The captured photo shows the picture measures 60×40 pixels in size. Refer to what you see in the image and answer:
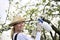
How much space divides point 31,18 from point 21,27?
164 mm

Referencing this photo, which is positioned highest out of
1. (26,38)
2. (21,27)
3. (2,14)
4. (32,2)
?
(32,2)

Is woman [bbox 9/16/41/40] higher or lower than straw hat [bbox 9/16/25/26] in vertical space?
lower

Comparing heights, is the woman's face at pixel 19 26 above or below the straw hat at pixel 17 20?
below

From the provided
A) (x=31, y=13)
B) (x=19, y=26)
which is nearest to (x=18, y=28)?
(x=19, y=26)

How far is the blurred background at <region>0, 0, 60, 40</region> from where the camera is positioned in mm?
1850

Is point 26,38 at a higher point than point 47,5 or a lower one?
lower

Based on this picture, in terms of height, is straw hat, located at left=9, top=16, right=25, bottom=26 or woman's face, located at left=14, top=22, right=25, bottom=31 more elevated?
straw hat, located at left=9, top=16, right=25, bottom=26

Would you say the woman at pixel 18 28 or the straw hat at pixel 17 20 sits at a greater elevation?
the straw hat at pixel 17 20

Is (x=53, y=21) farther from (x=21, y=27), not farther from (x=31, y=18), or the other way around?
(x=21, y=27)

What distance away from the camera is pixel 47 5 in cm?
189

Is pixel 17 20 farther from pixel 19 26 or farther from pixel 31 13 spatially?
pixel 31 13

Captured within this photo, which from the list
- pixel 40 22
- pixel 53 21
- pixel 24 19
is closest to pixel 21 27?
pixel 24 19

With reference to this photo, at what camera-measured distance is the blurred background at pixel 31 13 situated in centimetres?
185

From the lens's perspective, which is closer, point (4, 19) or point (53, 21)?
point (53, 21)
